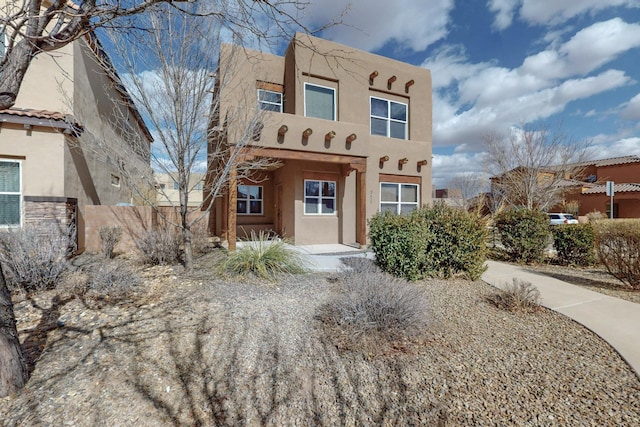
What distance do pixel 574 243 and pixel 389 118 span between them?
8.05 meters

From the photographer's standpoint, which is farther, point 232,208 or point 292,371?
point 232,208

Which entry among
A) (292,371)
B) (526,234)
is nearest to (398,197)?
(526,234)

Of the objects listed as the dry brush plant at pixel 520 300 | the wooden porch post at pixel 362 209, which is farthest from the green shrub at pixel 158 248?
the dry brush plant at pixel 520 300

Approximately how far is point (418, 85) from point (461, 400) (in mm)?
13459

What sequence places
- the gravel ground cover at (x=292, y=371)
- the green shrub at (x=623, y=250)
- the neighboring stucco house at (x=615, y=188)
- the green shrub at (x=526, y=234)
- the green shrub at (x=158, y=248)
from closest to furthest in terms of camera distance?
1. the gravel ground cover at (x=292, y=371)
2. the green shrub at (x=623, y=250)
3. the green shrub at (x=158, y=248)
4. the green shrub at (x=526, y=234)
5. the neighboring stucco house at (x=615, y=188)

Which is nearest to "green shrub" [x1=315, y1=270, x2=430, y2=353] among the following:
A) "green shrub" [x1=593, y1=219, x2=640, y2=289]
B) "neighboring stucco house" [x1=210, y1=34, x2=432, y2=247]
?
"green shrub" [x1=593, y1=219, x2=640, y2=289]

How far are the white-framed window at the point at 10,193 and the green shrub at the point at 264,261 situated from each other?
22.6 ft

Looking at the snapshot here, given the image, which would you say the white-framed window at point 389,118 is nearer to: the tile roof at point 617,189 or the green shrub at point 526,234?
the green shrub at point 526,234

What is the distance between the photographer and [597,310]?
4828mm

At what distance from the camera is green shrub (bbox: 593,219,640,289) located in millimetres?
6105

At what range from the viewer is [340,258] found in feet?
28.5

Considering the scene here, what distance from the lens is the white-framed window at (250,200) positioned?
13.4 meters

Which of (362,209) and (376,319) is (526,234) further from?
(376,319)

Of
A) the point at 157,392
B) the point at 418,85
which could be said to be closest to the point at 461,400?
the point at 157,392
